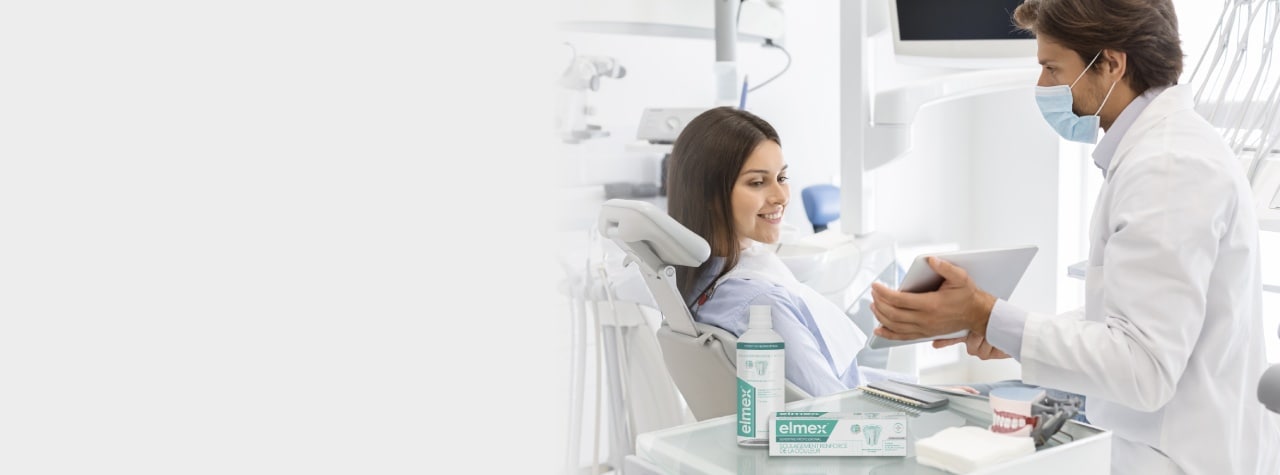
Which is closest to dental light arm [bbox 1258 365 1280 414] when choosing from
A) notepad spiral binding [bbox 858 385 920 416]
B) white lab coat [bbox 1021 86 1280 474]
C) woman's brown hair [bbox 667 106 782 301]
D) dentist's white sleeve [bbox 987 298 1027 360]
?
white lab coat [bbox 1021 86 1280 474]

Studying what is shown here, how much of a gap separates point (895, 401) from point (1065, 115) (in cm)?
41

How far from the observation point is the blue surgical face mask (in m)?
1.20

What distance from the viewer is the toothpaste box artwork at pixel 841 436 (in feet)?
3.28

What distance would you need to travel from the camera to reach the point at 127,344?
749 mm

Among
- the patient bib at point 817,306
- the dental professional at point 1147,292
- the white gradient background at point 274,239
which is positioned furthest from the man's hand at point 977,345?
the white gradient background at point 274,239

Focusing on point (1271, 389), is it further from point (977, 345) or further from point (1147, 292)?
point (977, 345)

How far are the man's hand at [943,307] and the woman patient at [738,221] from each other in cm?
28

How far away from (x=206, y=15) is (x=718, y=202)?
0.89 meters

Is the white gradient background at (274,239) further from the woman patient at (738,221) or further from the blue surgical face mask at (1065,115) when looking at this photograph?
the blue surgical face mask at (1065,115)

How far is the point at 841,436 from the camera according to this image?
1000 mm

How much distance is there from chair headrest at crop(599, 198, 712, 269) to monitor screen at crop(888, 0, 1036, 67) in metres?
1.13

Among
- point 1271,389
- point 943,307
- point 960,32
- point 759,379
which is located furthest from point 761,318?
point 960,32

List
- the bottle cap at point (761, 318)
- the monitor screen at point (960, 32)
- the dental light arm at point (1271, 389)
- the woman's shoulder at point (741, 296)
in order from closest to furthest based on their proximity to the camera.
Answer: the dental light arm at point (1271, 389)
the bottle cap at point (761, 318)
the woman's shoulder at point (741, 296)
the monitor screen at point (960, 32)

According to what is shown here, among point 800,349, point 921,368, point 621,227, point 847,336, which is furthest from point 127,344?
point 921,368
